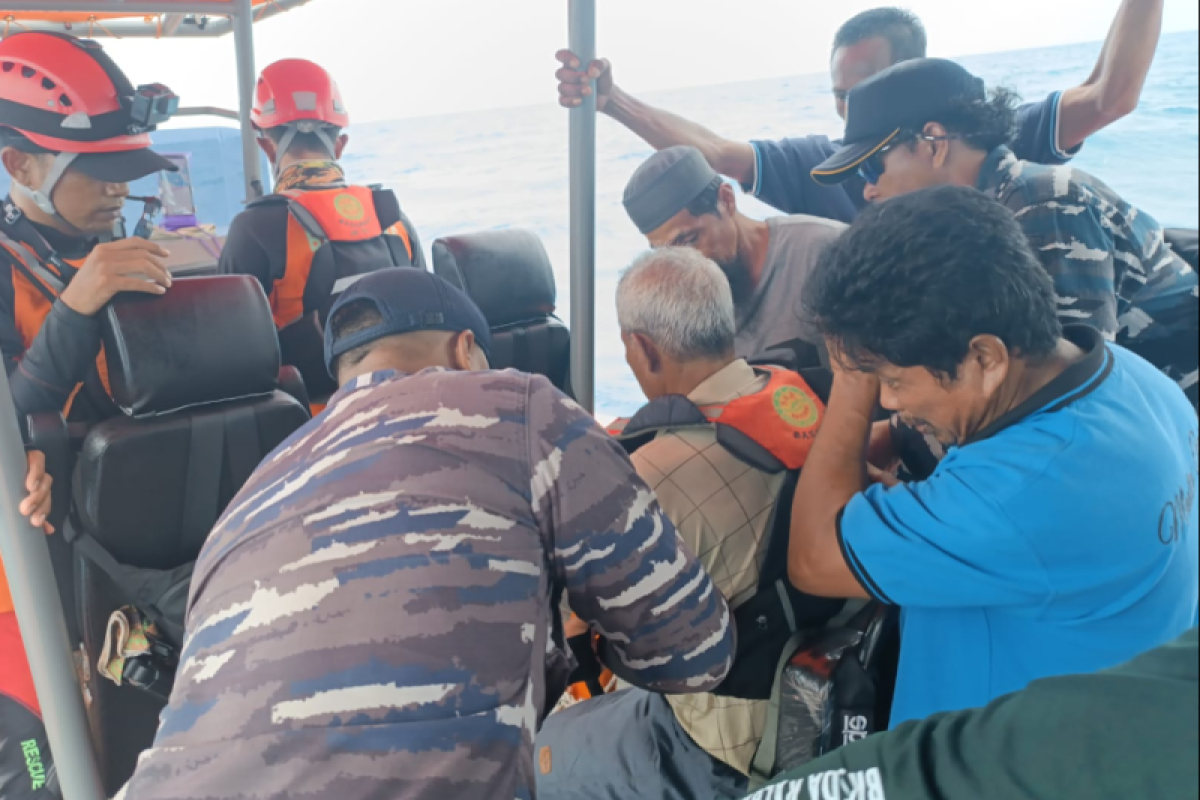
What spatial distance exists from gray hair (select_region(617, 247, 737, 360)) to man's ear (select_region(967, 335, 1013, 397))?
0.46 m

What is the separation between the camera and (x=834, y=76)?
198cm

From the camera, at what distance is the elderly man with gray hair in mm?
1187

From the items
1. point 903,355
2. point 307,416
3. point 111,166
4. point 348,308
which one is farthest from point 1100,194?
point 111,166

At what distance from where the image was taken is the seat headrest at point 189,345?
1378mm

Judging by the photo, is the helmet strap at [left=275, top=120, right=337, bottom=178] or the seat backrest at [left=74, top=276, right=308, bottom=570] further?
the helmet strap at [left=275, top=120, right=337, bottom=178]

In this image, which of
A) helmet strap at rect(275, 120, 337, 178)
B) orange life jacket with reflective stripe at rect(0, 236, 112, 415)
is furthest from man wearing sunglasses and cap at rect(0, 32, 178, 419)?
helmet strap at rect(275, 120, 337, 178)

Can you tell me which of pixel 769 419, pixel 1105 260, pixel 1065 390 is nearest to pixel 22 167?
pixel 769 419

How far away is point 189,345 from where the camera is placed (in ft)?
4.67

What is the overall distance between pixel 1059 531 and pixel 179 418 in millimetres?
1431

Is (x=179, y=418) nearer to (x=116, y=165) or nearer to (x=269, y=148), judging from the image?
(x=116, y=165)

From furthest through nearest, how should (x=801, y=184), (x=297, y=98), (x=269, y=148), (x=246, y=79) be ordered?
(x=246, y=79)
(x=269, y=148)
(x=297, y=98)
(x=801, y=184)

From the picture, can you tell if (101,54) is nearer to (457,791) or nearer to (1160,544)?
(457,791)

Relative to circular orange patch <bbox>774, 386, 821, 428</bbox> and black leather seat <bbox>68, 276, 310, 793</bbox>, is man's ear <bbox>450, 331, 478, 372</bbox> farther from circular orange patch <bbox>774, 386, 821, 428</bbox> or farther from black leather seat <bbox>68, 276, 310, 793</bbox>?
black leather seat <bbox>68, 276, 310, 793</bbox>

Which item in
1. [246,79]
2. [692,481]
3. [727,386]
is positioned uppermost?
[246,79]
